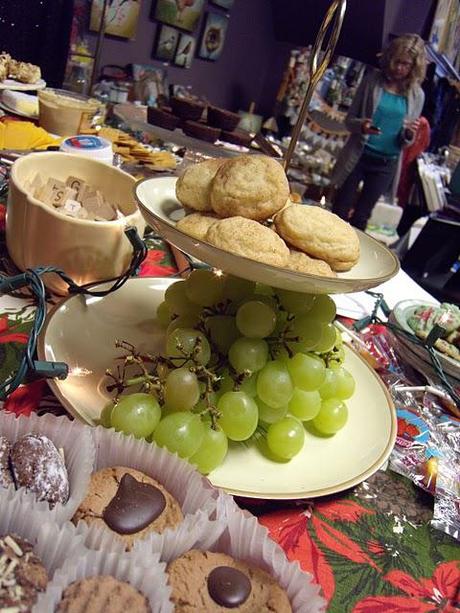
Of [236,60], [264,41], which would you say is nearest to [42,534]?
[236,60]

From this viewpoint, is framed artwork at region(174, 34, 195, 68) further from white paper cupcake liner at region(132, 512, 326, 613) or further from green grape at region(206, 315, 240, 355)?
white paper cupcake liner at region(132, 512, 326, 613)

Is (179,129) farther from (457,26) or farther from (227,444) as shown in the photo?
(457,26)

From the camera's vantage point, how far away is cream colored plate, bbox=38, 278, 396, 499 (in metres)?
0.56

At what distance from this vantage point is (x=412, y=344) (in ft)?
2.98

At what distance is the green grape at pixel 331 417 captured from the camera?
670mm

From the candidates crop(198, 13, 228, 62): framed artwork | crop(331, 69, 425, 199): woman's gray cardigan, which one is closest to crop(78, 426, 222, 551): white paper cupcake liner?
crop(331, 69, 425, 199): woman's gray cardigan

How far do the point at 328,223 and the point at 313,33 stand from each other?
219 inches

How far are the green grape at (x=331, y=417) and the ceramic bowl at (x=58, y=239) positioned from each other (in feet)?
1.24

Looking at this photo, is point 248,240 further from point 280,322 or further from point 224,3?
point 224,3

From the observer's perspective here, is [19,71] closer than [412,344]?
No

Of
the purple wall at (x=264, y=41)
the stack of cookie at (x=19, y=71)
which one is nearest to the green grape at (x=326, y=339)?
the stack of cookie at (x=19, y=71)

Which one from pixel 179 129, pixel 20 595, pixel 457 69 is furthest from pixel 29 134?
pixel 457 69

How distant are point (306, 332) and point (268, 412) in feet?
0.36

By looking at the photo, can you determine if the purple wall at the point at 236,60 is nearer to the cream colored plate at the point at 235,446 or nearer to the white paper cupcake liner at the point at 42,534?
the cream colored plate at the point at 235,446
